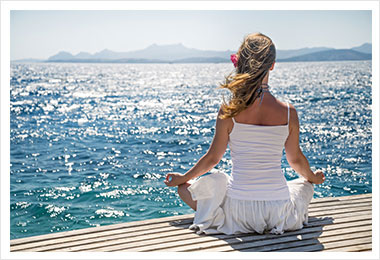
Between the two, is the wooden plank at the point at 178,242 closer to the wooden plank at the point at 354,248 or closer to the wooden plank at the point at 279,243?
the wooden plank at the point at 279,243

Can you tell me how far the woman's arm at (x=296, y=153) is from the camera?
10.1 ft

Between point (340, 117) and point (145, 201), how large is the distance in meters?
10.9

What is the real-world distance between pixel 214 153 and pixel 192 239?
71cm

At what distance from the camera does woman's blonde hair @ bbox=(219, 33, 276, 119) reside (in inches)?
116

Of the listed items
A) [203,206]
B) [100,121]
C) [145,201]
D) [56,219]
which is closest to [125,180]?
[145,201]

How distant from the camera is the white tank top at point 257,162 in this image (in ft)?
9.96

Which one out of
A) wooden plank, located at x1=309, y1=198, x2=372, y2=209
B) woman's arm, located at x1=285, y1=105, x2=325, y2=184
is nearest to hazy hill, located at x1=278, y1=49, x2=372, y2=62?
wooden plank, located at x1=309, y1=198, x2=372, y2=209

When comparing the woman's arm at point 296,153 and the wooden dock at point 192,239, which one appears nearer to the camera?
the wooden dock at point 192,239

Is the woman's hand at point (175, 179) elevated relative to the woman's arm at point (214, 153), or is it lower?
lower

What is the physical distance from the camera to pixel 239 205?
3176 mm

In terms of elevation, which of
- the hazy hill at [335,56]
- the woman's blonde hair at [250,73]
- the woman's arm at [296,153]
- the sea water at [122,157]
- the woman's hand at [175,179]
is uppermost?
the hazy hill at [335,56]

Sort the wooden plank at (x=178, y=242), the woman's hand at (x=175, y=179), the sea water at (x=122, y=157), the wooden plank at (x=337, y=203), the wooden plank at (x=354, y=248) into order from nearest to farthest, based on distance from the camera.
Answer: the wooden plank at (x=354, y=248)
the wooden plank at (x=178, y=242)
the woman's hand at (x=175, y=179)
the wooden plank at (x=337, y=203)
the sea water at (x=122, y=157)

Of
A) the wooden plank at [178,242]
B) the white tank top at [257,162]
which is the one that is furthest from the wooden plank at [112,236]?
the white tank top at [257,162]

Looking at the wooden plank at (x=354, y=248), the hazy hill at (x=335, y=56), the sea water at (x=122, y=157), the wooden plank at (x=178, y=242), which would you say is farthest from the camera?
the hazy hill at (x=335, y=56)
